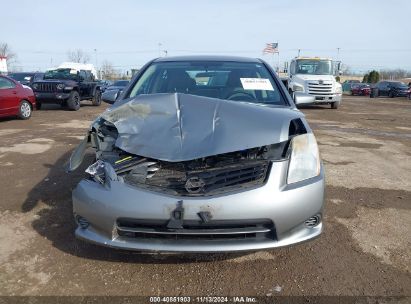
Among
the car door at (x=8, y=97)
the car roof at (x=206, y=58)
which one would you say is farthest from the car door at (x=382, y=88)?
the car roof at (x=206, y=58)

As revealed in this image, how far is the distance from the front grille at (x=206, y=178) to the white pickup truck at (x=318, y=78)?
15.3 m

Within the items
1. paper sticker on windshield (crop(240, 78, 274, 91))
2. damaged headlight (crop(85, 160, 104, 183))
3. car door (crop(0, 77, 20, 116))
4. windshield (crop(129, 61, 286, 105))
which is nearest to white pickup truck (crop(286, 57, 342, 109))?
car door (crop(0, 77, 20, 116))

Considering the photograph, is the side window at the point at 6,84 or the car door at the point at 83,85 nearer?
the side window at the point at 6,84

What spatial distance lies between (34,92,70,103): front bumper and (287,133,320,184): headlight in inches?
513

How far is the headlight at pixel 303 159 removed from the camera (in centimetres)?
249

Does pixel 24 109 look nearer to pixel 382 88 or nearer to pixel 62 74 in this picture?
pixel 62 74

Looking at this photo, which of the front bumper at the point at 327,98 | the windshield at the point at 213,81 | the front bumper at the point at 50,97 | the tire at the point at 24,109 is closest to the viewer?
the windshield at the point at 213,81

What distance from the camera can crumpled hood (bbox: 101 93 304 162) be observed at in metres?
2.47

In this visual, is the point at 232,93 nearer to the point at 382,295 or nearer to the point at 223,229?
the point at 223,229

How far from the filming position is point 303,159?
259 cm

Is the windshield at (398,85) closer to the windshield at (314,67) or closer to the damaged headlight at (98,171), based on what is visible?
the windshield at (314,67)

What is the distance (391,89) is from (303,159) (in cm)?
3403

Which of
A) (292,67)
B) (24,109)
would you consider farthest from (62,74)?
(292,67)

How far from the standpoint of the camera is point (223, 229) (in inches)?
91.3
